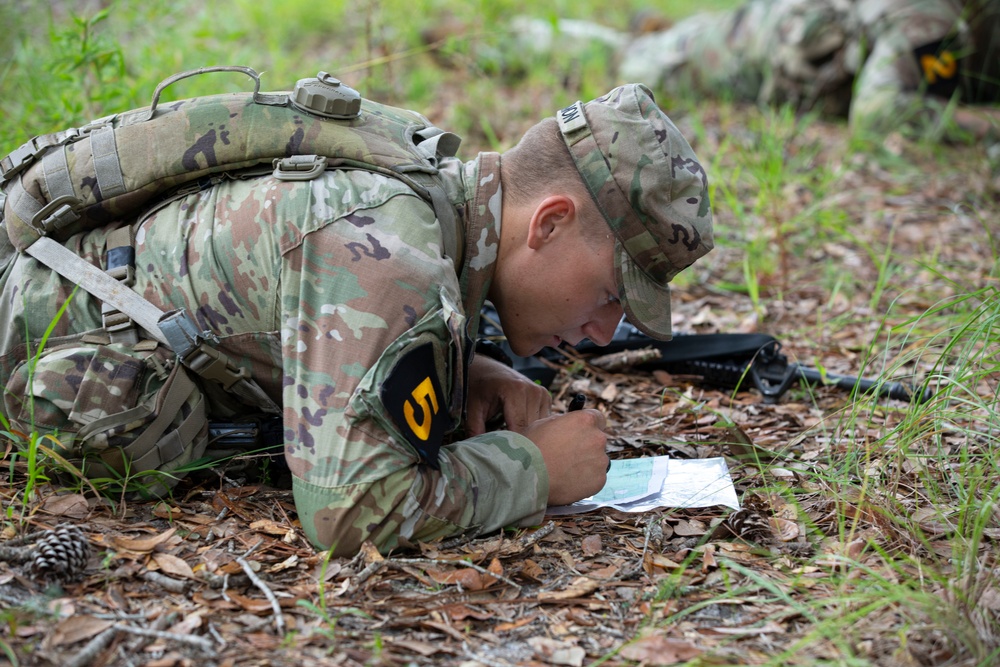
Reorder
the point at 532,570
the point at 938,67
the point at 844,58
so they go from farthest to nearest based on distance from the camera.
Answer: the point at 844,58 < the point at 938,67 < the point at 532,570

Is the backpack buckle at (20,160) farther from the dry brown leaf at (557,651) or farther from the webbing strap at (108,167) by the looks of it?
the dry brown leaf at (557,651)

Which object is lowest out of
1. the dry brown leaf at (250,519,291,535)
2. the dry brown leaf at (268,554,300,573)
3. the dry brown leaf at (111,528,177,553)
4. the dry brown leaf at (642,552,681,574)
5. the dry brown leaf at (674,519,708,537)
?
the dry brown leaf at (674,519,708,537)

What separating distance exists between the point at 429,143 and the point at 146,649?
1.35 m

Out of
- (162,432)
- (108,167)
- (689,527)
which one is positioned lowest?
(689,527)

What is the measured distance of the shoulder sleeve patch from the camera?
1.96 m

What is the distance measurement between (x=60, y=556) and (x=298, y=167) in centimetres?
100

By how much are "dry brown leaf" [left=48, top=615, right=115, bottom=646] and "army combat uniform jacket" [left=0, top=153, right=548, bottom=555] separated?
0.46 metres

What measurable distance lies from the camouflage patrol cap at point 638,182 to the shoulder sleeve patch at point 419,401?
1.96ft

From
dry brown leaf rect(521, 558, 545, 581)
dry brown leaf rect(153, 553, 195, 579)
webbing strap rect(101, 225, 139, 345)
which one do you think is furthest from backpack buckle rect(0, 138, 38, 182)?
dry brown leaf rect(521, 558, 545, 581)

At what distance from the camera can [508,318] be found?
2.50 m

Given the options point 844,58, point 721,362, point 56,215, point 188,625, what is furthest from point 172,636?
point 844,58

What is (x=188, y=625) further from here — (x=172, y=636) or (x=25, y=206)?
(x=25, y=206)

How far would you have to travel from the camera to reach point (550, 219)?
2.32 meters

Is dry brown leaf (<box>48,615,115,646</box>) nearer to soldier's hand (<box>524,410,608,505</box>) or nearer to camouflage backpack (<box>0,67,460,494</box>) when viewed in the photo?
camouflage backpack (<box>0,67,460,494</box>)
